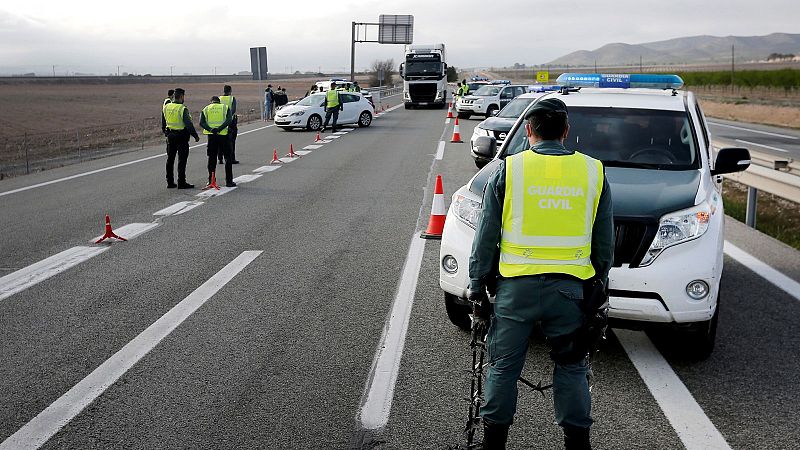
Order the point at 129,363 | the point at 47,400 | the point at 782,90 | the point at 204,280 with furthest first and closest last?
the point at 782,90
the point at 204,280
the point at 129,363
the point at 47,400

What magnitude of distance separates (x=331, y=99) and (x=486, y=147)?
77.2 feet

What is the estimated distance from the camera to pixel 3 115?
4322 cm

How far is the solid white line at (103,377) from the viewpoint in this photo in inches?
176

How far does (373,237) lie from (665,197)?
16.3ft

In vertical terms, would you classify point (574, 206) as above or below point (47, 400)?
above

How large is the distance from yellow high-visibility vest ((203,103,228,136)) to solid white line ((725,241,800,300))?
30.3 feet

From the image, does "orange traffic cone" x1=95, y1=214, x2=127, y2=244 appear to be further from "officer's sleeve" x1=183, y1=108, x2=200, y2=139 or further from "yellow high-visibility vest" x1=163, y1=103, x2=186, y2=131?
"yellow high-visibility vest" x1=163, y1=103, x2=186, y2=131

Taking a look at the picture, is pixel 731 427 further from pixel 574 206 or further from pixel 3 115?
pixel 3 115

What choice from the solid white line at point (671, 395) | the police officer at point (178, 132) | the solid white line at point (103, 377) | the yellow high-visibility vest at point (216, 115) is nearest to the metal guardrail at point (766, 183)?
the solid white line at point (671, 395)

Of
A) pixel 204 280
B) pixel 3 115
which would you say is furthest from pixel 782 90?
pixel 204 280

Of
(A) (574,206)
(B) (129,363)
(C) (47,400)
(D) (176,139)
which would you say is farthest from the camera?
(D) (176,139)

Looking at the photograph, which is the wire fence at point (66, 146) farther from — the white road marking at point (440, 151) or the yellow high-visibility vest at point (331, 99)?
the white road marking at point (440, 151)

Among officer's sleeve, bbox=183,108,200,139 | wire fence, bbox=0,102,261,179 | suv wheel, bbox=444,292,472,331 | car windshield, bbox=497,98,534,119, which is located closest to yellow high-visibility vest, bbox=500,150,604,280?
suv wheel, bbox=444,292,472,331

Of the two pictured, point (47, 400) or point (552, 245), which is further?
point (47, 400)
